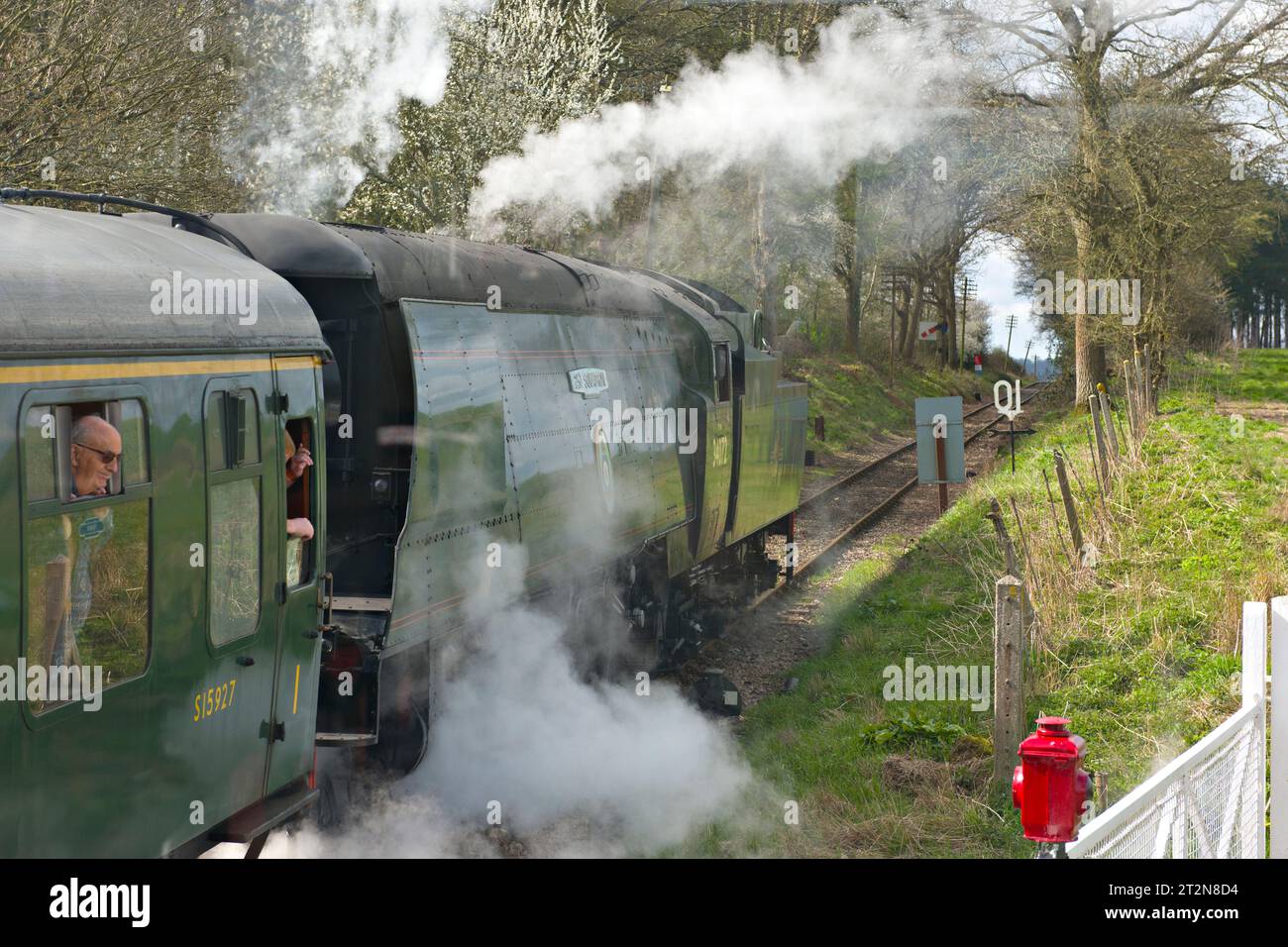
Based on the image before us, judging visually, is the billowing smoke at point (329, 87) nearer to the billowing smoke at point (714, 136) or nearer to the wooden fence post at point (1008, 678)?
the billowing smoke at point (714, 136)

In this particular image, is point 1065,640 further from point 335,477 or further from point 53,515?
point 53,515

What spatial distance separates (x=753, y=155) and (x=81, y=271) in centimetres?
1458

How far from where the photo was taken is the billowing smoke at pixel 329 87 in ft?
50.4

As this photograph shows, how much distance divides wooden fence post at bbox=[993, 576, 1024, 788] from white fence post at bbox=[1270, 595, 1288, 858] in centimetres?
222

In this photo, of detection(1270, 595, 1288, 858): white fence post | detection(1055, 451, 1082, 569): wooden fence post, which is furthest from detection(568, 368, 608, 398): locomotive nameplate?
detection(1055, 451, 1082, 569): wooden fence post

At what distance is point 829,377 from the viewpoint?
115 ft

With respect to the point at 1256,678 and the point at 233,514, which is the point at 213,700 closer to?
the point at 233,514

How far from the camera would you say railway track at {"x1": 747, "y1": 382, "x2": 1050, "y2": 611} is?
15523mm

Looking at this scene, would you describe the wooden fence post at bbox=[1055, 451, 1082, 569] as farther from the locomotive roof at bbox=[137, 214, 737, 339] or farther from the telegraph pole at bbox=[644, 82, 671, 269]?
the telegraph pole at bbox=[644, 82, 671, 269]

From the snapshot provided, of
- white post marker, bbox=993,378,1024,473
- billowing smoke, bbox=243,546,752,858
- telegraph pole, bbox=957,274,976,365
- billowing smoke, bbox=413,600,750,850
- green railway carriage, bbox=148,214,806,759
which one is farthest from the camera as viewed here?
telegraph pole, bbox=957,274,976,365

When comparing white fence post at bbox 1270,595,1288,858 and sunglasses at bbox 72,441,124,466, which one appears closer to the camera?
sunglasses at bbox 72,441,124,466

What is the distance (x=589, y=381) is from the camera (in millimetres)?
8438

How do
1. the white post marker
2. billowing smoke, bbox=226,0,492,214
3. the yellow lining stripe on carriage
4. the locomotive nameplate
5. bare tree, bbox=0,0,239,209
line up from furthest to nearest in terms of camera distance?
1. the white post marker
2. billowing smoke, bbox=226,0,492,214
3. bare tree, bbox=0,0,239,209
4. the locomotive nameplate
5. the yellow lining stripe on carriage

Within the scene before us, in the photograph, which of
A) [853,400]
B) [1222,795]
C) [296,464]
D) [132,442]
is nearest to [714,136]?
[296,464]
